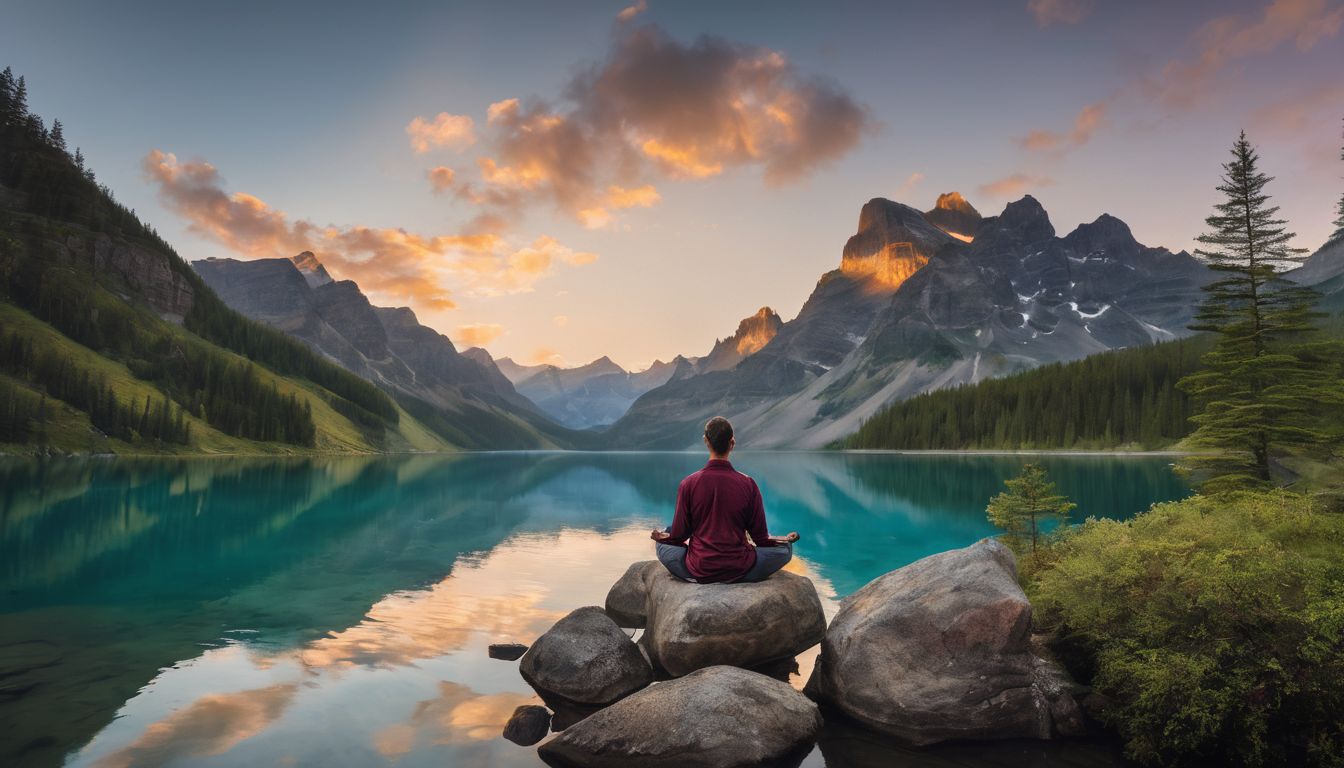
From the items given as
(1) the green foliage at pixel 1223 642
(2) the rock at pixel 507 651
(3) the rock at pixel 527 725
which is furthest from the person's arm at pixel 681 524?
(1) the green foliage at pixel 1223 642

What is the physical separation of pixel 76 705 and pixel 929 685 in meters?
15.4

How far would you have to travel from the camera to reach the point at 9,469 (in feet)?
272

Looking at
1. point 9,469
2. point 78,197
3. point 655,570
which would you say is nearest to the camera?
point 655,570

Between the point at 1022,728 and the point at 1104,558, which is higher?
the point at 1104,558

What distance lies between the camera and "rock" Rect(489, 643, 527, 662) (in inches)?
631

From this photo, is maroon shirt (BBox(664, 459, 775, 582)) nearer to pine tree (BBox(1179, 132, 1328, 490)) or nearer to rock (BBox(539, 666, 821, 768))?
rock (BBox(539, 666, 821, 768))

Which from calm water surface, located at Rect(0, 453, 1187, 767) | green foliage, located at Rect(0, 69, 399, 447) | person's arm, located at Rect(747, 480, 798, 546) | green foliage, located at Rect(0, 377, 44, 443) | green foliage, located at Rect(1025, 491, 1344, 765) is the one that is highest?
green foliage, located at Rect(0, 69, 399, 447)

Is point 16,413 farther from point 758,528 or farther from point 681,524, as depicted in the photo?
point 758,528

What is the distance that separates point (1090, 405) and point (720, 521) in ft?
539

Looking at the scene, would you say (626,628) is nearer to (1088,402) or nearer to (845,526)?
(845,526)

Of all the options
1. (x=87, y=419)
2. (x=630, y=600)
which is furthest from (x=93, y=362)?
(x=630, y=600)

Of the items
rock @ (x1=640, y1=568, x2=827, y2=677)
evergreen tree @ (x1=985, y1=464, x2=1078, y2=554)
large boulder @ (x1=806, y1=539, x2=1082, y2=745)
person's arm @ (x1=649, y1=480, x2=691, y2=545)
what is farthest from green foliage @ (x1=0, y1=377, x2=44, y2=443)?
large boulder @ (x1=806, y1=539, x2=1082, y2=745)

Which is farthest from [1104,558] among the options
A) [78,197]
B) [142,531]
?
[78,197]

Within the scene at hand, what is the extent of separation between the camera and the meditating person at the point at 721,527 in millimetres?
12984
